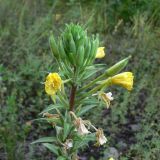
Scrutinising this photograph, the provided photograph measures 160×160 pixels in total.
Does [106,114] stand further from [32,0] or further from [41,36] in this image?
[32,0]

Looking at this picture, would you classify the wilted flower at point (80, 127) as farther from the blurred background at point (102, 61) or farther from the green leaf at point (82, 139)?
the blurred background at point (102, 61)

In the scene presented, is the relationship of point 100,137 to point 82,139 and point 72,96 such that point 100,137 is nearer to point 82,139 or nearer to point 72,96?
point 82,139

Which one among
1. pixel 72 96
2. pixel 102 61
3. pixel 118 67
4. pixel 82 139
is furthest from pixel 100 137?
pixel 102 61

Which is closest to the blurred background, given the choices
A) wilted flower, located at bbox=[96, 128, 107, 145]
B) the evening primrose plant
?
the evening primrose plant

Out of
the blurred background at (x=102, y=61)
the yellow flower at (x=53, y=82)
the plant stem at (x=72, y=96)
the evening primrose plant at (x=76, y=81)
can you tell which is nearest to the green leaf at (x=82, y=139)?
the evening primrose plant at (x=76, y=81)

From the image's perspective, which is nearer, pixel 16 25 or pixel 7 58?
pixel 7 58

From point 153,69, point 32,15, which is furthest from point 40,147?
point 32,15

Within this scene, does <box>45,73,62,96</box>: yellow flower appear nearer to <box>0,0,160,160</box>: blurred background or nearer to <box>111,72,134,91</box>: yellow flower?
<box>111,72,134,91</box>: yellow flower
